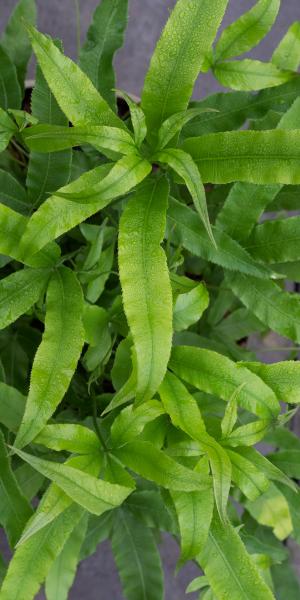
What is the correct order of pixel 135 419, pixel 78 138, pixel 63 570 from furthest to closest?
pixel 63 570
pixel 135 419
pixel 78 138

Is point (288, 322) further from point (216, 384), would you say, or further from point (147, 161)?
point (147, 161)

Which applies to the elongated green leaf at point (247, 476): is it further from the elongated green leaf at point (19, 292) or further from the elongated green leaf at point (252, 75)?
the elongated green leaf at point (252, 75)

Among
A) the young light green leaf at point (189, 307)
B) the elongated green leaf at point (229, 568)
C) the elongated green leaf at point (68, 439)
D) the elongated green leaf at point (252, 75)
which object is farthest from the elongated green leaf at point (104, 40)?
the elongated green leaf at point (229, 568)

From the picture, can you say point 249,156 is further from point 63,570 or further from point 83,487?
point 63,570

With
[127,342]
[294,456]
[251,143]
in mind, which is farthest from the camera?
[294,456]

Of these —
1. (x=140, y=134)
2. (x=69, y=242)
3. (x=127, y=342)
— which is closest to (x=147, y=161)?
(x=140, y=134)

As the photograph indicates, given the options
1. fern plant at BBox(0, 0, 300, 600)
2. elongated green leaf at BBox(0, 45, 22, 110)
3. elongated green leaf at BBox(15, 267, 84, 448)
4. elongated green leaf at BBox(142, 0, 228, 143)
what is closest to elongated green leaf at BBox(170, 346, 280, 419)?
fern plant at BBox(0, 0, 300, 600)

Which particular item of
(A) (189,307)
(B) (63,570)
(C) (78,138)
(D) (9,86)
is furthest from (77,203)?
(B) (63,570)
